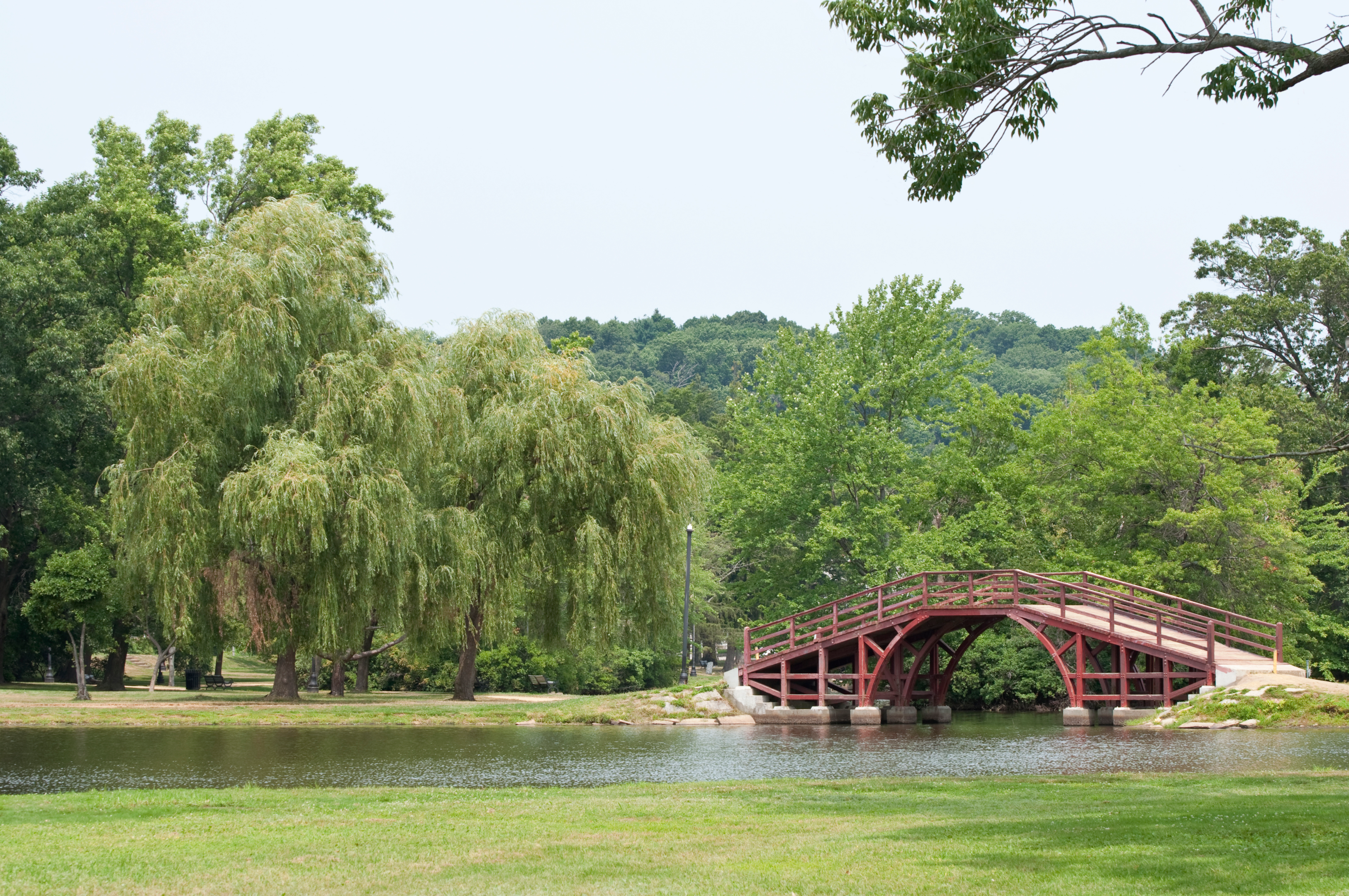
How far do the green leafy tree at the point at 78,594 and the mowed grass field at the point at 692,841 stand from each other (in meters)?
19.2

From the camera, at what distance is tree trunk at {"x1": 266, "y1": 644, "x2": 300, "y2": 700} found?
29109 mm

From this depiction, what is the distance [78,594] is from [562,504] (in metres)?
12.2

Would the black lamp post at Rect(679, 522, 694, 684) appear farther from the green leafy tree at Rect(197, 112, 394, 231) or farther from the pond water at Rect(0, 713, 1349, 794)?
the green leafy tree at Rect(197, 112, 394, 231)

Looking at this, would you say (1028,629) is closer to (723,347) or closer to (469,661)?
(469,661)

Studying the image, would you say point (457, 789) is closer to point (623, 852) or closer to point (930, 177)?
point (623, 852)

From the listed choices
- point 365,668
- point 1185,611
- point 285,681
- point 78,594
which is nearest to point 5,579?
point 78,594

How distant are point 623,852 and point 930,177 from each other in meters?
7.52

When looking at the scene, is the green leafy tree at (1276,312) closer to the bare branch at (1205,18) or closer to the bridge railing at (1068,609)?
the bridge railing at (1068,609)

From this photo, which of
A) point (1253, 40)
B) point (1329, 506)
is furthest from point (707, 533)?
point (1253, 40)

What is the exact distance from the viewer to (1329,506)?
1570 inches

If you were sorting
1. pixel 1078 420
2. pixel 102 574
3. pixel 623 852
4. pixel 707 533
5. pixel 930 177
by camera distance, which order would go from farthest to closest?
1. pixel 707 533
2. pixel 1078 420
3. pixel 102 574
4. pixel 930 177
5. pixel 623 852

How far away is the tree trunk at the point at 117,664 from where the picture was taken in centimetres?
3638

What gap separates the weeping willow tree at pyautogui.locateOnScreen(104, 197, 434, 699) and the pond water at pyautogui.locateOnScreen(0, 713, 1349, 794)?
303 centimetres

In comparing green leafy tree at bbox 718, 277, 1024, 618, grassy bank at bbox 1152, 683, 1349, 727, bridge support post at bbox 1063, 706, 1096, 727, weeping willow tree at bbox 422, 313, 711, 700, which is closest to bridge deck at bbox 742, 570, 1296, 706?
bridge support post at bbox 1063, 706, 1096, 727
